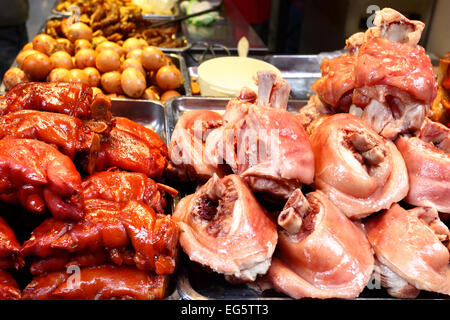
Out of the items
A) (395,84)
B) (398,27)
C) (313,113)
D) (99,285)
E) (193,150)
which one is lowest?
(99,285)

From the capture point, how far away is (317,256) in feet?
4.92

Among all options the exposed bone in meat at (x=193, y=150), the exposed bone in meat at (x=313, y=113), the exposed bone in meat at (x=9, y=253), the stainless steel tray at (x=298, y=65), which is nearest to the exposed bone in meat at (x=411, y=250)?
the exposed bone in meat at (x=313, y=113)

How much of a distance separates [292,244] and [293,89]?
2.83 metres

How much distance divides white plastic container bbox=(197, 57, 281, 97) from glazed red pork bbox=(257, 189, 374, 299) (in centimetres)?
175

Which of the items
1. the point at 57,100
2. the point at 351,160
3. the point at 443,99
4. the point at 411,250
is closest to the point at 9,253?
the point at 57,100

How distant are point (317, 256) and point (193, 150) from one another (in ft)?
2.60

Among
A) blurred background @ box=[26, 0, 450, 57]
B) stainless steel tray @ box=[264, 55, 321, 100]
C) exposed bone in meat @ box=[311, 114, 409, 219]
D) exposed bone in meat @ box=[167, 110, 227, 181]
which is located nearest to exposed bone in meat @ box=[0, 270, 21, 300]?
exposed bone in meat @ box=[167, 110, 227, 181]

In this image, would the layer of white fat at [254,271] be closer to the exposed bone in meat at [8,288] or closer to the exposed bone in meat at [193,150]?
the exposed bone in meat at [193,150]

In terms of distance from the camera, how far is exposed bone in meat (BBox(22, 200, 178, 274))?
145cm

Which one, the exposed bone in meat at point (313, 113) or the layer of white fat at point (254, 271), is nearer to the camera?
the layer of white fat at point (254, 271)

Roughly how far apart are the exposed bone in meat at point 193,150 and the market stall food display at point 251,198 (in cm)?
1

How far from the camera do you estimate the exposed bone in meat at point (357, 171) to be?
1.60 metres

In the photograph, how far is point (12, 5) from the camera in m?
6.07

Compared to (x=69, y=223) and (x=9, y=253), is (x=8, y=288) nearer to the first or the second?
(x=9, y=253)
